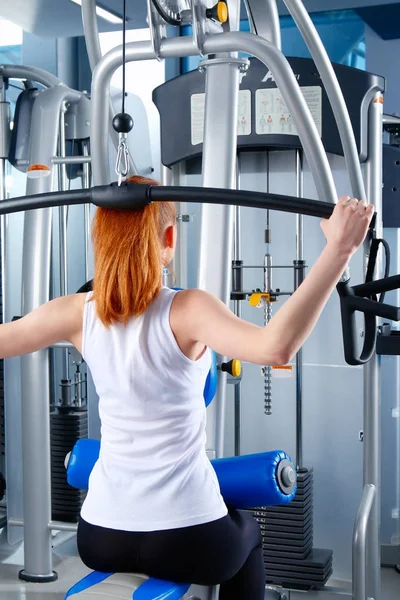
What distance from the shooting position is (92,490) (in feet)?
5.70

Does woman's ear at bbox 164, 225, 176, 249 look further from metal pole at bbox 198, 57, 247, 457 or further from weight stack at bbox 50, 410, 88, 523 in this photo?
weight stack at bbox 50, 410, 88, 523

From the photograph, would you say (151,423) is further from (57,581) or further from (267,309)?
(57,581)

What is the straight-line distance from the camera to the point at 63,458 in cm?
418

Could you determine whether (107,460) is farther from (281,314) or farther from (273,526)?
(273,526)

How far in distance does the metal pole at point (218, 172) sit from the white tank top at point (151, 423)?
65 centimetres

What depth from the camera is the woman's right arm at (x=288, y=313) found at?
1319mm

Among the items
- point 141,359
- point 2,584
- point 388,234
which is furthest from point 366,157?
point 2,584

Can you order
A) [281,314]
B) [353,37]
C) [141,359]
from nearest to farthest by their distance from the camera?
[281,314] < [141,359] < [353,37]

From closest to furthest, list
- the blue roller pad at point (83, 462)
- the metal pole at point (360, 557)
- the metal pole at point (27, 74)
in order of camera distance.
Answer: the blue roller pad at point (83, 462) < the metal pole at point (360, 557) < the metal pole at point (27, 74)

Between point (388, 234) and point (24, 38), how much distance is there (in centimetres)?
260

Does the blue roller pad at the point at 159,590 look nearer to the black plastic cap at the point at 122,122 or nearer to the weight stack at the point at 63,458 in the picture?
the black plastic cap at the point at 122,122

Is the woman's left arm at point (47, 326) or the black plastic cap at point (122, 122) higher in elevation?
the black plastic cap at point (122, 122)

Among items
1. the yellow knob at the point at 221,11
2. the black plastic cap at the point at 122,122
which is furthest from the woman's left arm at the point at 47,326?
the yellow knob at the point at 221,11

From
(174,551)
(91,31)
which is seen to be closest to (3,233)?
(91,31)
